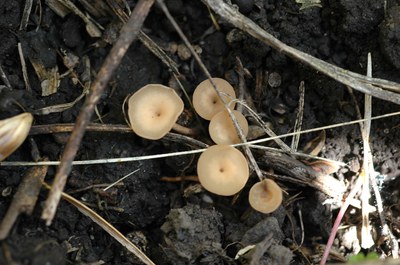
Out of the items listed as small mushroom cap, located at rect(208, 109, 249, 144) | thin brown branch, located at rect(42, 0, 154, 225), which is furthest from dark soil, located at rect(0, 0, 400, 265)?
thin brown branch, located at rect(42, 0, 154, 225)

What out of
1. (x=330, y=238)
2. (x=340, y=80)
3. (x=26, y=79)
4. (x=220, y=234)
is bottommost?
(x=220, y=234)

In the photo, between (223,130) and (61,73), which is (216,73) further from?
(61,73)

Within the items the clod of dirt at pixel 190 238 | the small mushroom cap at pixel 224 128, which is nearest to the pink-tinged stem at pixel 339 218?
the clod of dirt at pixel 190 238

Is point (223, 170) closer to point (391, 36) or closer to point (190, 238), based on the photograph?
point (190, 238)

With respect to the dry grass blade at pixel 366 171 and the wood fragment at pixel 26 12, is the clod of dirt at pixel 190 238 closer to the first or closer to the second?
the dry grass blade at pixel 366 171

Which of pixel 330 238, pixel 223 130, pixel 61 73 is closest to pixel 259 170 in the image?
pixel 223 130

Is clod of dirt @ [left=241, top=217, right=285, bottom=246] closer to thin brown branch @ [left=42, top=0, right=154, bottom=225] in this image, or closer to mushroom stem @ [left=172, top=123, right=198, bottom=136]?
mushroom stem @ [left=172, top=123, right=198, bottom=136]
